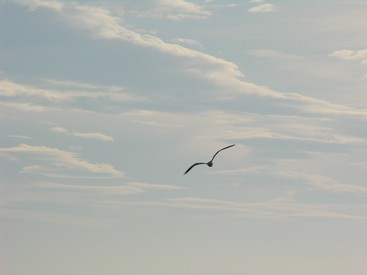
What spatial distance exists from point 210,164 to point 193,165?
14813mm

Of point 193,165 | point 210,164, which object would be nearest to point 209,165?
point 210,164

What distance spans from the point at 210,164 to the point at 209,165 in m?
0.94

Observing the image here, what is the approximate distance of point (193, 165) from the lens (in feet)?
390

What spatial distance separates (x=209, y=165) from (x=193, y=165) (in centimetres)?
1558

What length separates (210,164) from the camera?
10456 cm

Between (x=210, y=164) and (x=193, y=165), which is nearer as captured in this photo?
(x=210, y=164)

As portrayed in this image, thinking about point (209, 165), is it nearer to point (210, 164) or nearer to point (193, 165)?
point (210, 164)

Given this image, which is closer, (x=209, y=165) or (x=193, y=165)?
(x=209, y=165)
